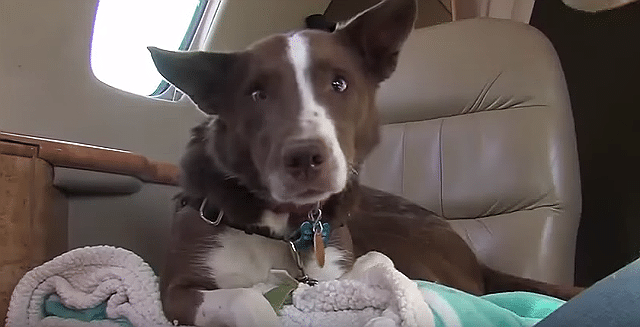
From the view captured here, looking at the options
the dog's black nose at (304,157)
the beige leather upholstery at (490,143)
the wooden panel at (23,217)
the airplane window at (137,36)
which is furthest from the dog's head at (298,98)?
the airplane window at (137,36)

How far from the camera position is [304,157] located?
3.14 ft

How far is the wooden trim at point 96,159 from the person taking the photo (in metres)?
1.24

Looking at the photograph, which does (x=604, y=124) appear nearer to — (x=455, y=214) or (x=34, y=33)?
(x=455, y=214)

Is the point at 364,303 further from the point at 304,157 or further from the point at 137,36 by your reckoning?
the point at 137,36

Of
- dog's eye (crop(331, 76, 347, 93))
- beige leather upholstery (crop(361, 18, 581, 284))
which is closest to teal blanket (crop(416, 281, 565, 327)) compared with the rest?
dog's eye (crop(331, 76, 347, 93))

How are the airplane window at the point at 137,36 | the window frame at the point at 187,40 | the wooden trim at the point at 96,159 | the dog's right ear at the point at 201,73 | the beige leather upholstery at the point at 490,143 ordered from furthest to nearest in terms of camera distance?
the window frame at the point at 187,40 → the airplane window at the point at 137,36 → the beige leather upholstery at the point at 490,143 → the wooden trim at the point at 96,159 → the dog's right ear at the point at 201,73

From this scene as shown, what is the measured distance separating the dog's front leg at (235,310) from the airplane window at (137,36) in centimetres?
121

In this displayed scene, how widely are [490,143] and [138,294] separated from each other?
123 centimetres

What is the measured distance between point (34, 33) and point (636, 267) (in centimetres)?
162

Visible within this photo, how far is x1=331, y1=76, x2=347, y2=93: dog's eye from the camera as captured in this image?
1.09 m

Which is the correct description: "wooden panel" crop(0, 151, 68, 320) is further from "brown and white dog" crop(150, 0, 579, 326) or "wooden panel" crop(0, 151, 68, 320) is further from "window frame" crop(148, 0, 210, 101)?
"window frame" crop(148, 0, 210, 101)

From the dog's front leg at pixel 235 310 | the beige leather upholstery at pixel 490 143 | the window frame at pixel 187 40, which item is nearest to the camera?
the dog's front leg at pixel 235 310

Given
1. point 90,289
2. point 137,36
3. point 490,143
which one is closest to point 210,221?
point 90,289

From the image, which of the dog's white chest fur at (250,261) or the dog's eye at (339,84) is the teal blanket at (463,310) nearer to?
the dog's white chest fur at (250,261)
